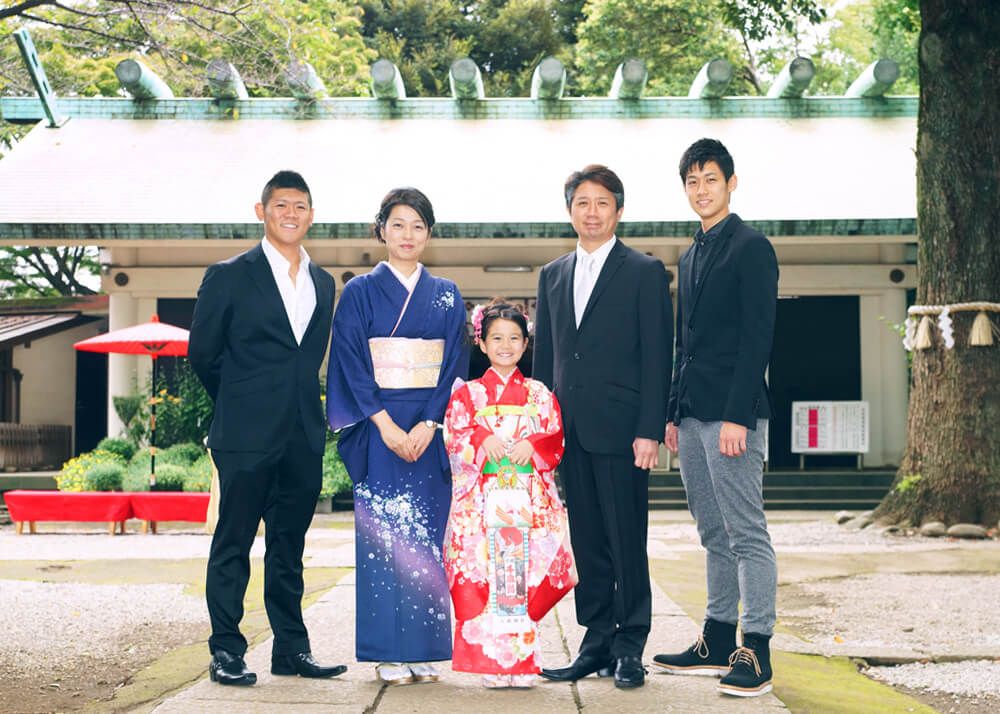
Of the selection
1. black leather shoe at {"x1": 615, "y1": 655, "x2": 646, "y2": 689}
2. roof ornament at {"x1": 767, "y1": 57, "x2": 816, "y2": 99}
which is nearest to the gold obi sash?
black leather shoe at {"x1": 615, "y1": 655, "x2": 646, "y2": 689}

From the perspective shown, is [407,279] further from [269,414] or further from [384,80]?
[384,80]

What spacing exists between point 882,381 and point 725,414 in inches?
399

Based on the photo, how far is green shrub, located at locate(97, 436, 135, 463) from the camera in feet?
39.5

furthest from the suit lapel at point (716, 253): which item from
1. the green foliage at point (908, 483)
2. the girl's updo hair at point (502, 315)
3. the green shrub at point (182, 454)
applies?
the green shrub at point (182, 454)

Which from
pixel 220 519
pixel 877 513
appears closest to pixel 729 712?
pixel 220 519

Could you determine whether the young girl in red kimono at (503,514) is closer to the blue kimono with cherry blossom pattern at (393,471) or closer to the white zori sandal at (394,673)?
the blue kimono with cherry blossom pattern at (393,471)

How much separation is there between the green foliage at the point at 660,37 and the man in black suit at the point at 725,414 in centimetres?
1801

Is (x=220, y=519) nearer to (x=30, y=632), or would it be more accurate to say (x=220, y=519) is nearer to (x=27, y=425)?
(x=30, y=632)

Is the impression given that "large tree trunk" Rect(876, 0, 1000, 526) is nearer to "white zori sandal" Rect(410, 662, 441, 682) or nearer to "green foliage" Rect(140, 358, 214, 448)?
"white zori sandal" Rect(410, 662, 441, 682)

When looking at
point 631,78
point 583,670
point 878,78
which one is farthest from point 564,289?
point 878,78

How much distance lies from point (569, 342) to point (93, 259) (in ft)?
62.8

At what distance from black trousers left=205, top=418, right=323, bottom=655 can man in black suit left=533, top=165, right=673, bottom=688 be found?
0.99m

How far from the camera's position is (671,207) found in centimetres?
1212

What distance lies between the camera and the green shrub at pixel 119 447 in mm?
12047
